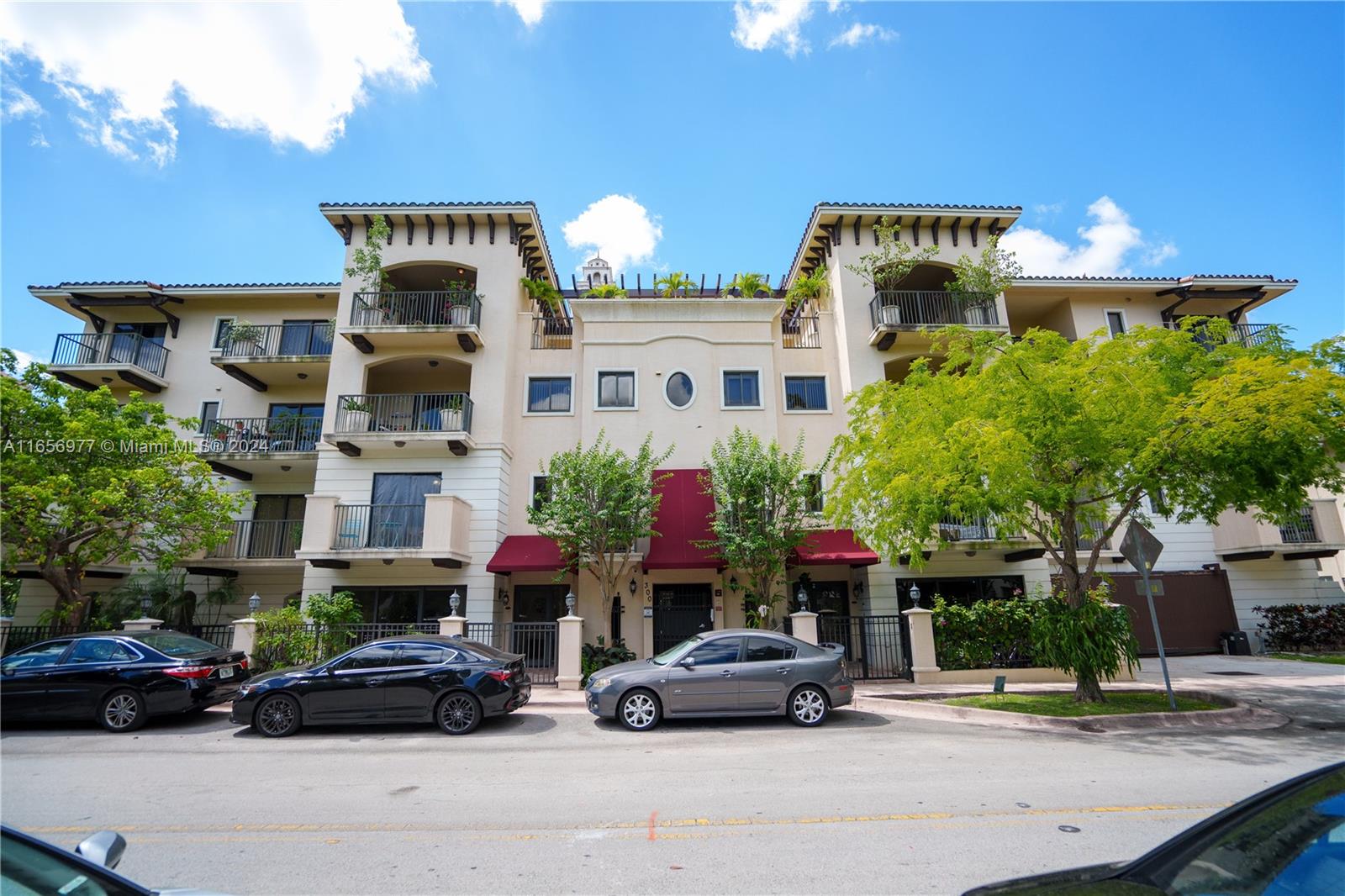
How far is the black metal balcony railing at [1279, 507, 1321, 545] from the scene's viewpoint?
1959cm

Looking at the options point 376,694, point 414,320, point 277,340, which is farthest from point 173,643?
point 277,340

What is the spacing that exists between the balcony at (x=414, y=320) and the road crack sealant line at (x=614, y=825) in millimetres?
14947

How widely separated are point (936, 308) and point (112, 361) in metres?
26.5

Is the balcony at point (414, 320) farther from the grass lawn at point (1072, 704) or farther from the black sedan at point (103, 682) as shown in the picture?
the grass lawn at point (1072, 704)

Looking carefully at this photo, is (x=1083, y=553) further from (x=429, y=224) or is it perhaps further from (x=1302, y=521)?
(x=429, y=224)

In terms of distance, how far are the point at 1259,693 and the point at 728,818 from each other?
1321cm

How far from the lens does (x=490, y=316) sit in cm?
2023

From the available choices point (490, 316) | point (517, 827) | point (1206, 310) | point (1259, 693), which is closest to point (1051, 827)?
point (517, 827)

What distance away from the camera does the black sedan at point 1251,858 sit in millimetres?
1991

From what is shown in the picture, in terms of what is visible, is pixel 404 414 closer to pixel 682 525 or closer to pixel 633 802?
pixel 682 525

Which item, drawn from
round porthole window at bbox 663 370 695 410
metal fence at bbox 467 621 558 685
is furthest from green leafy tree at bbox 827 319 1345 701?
metal fence at bbox 467 621 558 685

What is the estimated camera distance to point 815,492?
18141 mm

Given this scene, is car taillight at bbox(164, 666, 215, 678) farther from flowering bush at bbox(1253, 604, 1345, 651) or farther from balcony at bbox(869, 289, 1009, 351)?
flowering bush at bbox(1253, 604, 1345, 651)

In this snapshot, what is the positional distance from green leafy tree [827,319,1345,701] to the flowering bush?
12.5 metres
